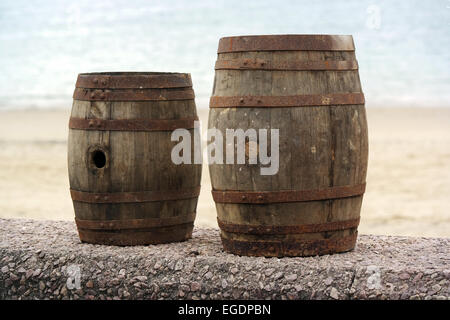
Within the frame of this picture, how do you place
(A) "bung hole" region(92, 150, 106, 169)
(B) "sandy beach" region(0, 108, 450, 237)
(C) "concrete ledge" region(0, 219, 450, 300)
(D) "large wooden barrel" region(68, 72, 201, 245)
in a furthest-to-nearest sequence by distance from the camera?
1. (B) "sandy beach" region(0, 108, 450, 237)
2. (A) "bung hole" region(92, 150, 106, 169)
3. (D) "large wooden barrel" region(68, 72, 201, 245)
4. (C) "concrete ledge" region(0, 219, 450, 300)

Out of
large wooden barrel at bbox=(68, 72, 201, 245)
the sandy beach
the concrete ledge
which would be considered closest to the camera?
the concrete ledge

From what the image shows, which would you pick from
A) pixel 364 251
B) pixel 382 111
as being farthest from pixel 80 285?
pixel 382 111

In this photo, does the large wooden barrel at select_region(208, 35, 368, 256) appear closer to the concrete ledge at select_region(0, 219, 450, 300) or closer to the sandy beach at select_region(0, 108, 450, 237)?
the concrete ledge at select_region(0, 219, 450, 300)

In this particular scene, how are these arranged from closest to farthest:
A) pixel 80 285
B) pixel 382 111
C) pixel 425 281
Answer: pixel 425 281 < pixel 80 285 < pixel 382 111

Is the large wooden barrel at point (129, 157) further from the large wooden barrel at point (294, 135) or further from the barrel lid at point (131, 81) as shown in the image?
the large wooden barrel at point (294, 135)

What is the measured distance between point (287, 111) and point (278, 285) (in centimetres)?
108

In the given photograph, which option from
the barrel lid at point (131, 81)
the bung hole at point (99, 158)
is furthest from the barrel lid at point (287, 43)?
the bung hole at point (99, 158)

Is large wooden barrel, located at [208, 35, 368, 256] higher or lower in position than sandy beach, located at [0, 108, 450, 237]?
higher

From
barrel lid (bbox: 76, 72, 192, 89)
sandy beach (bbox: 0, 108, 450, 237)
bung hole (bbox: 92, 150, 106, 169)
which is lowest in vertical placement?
sandy beach (bbox: 0, 108, 450, 237)

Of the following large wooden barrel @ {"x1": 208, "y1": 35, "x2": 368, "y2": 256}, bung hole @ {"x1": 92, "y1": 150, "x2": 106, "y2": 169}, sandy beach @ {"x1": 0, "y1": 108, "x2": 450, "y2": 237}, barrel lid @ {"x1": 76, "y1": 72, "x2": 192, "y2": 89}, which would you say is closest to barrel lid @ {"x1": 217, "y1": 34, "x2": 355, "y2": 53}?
large wooden barrel @ {"x1": 208, "y1": 35, "x2": 368, "y2": 256}

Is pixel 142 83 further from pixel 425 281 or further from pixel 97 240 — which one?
pixel 425 281

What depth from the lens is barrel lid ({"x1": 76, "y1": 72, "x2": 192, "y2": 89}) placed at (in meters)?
5.41

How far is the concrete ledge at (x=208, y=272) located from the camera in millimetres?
4871

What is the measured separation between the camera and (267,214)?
5.03 m
